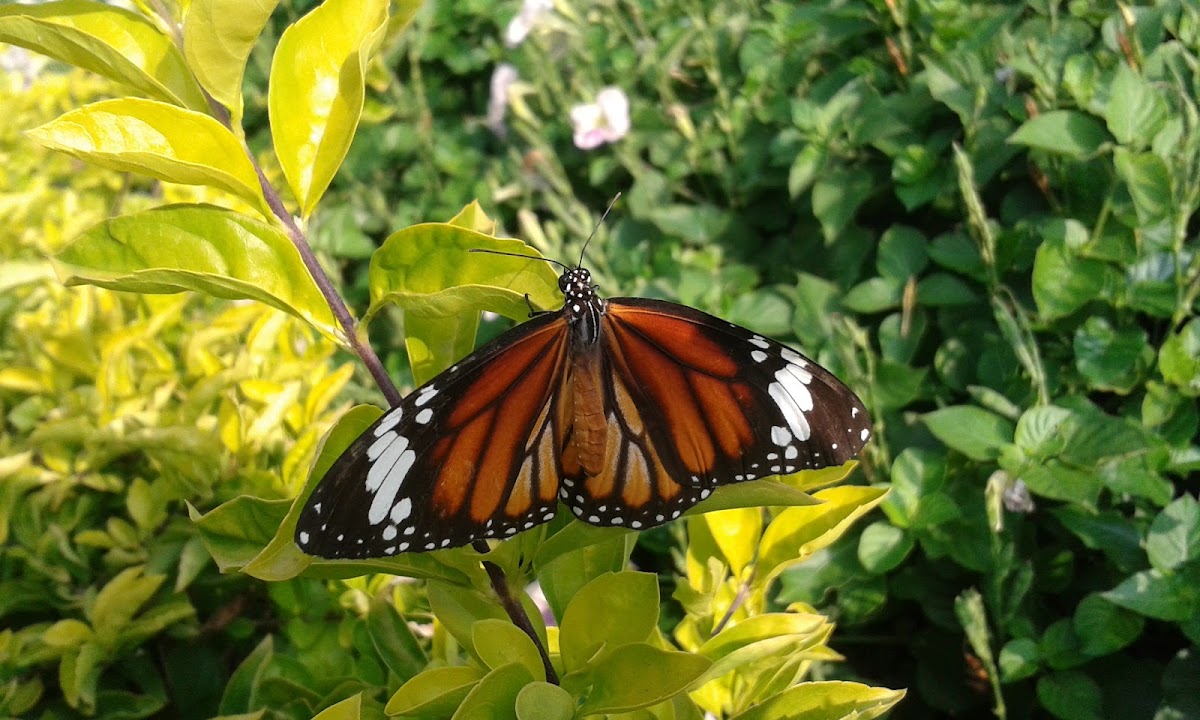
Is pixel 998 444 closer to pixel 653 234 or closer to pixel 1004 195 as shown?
pixel 1004 195

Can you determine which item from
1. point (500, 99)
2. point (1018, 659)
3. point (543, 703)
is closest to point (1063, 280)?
point (1018, 659)

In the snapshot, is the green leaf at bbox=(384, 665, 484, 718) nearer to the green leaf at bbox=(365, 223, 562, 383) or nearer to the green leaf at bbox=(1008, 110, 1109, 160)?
the green leaf at bbox=(365, 223, 562, 383)

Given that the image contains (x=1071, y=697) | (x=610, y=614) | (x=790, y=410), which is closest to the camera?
(x=610, y=614)

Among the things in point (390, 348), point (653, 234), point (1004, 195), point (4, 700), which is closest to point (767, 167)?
point (653, 234)

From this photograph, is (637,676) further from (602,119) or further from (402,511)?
(602,119)

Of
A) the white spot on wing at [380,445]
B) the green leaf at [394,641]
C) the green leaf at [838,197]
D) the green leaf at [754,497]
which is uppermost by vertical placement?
the green leaf at [838,197]

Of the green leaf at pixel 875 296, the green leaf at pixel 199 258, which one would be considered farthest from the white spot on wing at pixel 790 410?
the green leaf at pixel 875 296

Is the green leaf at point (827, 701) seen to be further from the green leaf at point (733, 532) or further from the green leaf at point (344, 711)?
the green leaf at point (344, 711)

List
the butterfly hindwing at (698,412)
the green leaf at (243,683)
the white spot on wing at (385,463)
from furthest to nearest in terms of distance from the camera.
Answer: the green leaf at (243,683) < the butterfly hindwing at (698,412) < the white spot on wing at (385,463)
